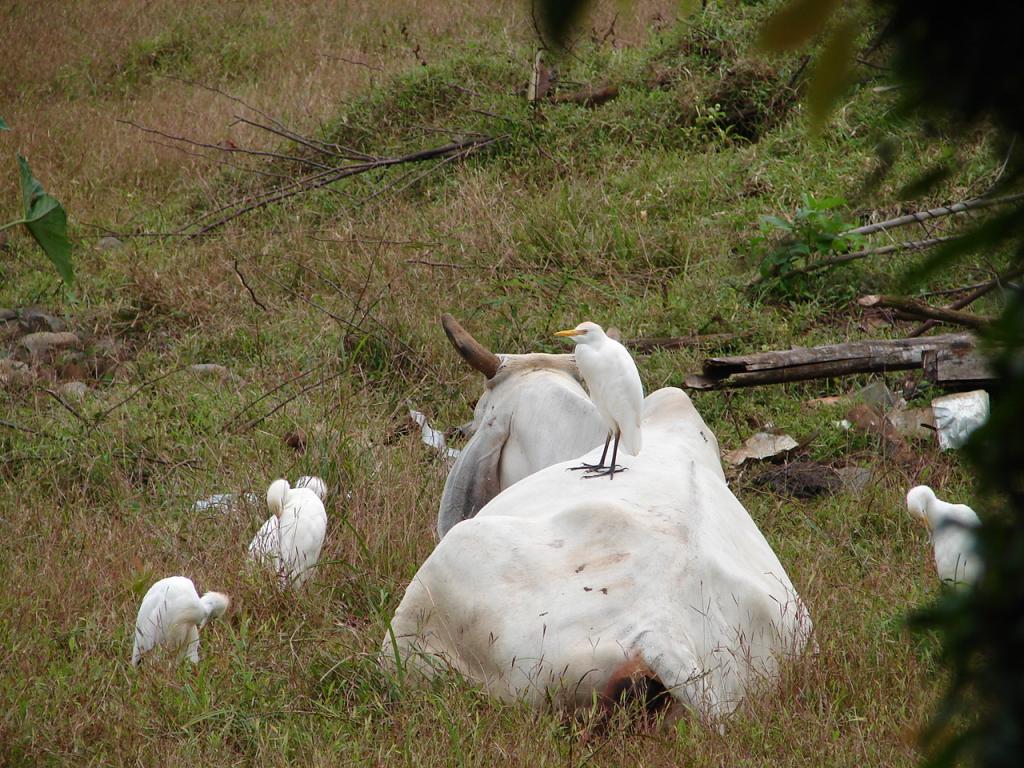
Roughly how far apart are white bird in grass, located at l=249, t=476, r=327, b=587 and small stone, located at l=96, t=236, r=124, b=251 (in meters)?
4.61

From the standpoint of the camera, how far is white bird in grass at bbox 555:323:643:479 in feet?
13.0

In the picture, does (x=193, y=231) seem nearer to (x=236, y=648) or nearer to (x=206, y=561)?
(x=206, y=561)

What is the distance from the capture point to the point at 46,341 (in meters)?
7.20

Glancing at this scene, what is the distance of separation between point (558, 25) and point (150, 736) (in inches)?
103

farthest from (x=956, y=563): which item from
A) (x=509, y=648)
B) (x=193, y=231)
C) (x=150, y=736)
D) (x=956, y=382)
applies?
(x=193, y=231)

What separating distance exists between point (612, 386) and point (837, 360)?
2112 millimetres

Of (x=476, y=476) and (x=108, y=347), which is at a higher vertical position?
(x=476, y=476)

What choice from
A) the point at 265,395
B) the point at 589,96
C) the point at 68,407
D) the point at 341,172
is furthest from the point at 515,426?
the point at 589,96

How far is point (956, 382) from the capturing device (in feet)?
18.0

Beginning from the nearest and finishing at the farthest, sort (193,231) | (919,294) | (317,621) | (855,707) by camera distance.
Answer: (855,707) < (317,621) < (919,294) < (193,231)

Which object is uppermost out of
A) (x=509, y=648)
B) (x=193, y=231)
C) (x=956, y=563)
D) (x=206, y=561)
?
(x=509, y=648)

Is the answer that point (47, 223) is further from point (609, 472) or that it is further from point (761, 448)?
point (761, 448)

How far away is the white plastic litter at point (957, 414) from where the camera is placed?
5.37 metres

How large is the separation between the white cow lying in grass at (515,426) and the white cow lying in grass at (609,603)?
929mm
